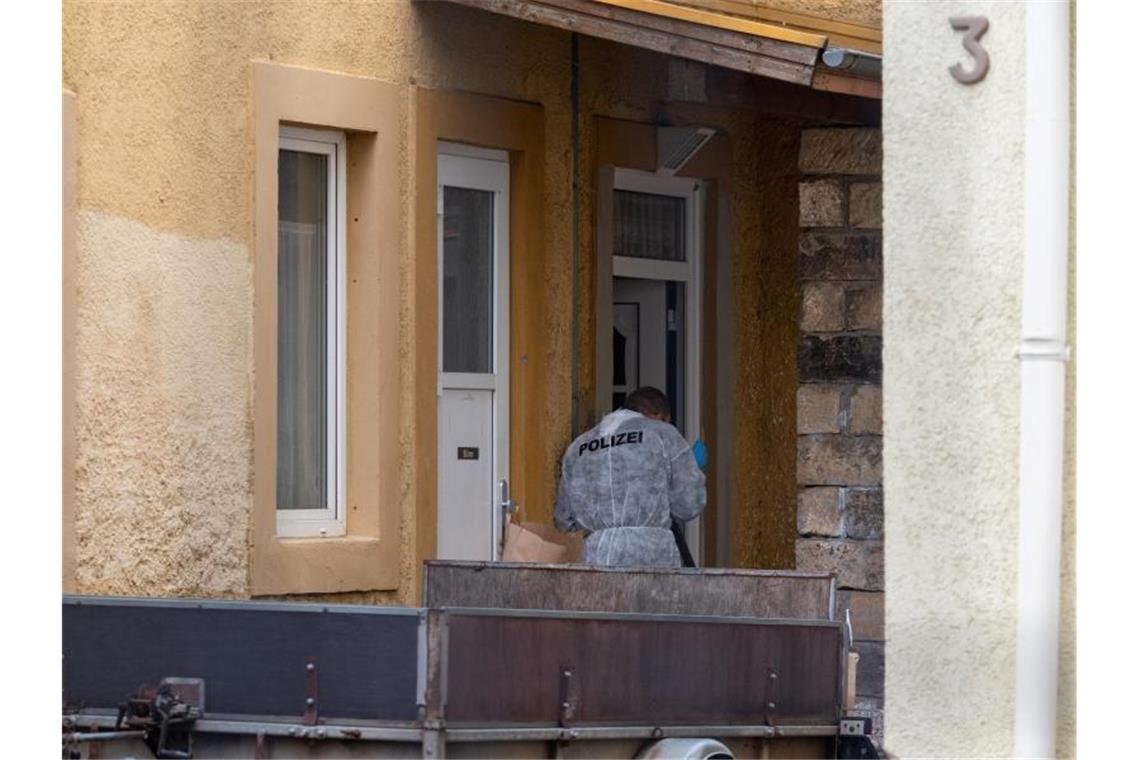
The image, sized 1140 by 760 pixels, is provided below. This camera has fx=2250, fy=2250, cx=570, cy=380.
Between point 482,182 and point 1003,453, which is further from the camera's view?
point 482,182

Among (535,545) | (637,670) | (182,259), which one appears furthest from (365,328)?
(637,670)

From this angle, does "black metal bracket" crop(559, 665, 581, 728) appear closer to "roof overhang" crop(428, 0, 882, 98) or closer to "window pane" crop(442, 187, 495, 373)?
"roof overhang" crop(428, 0, 882, 98)

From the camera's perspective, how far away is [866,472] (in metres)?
11.4

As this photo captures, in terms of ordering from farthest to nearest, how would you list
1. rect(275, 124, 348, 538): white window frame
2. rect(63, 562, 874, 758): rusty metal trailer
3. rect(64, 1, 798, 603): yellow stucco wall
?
rect(275, 124, 348, 538): white window frame < rect(64, 1, 798, 603): yellow stucco wall < rect(63, 562, 874, 758): rusty metal trailer

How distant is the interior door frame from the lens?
11680 millimetres

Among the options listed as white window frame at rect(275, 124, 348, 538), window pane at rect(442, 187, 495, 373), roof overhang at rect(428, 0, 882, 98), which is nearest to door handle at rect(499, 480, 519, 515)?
window pane at rect(442, 187, 495, 373)

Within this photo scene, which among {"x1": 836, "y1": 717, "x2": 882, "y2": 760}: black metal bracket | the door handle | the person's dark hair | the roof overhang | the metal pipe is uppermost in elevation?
the roof overhang

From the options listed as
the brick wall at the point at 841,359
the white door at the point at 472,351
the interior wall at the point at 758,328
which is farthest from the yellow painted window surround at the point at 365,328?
the interior wall at the point at 758,328

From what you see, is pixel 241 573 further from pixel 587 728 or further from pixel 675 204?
pixel 675 204

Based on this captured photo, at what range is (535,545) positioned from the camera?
10.5 meters

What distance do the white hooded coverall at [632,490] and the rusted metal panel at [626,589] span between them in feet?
7.69

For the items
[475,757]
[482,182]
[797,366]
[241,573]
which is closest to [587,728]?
[475,757]

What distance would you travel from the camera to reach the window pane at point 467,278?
1090 cm

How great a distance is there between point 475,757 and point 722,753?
0.86 meters
